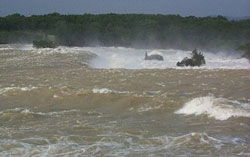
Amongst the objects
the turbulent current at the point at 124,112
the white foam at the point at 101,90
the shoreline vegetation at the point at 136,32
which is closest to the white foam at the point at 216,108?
the turbulent current at the point at 124,112

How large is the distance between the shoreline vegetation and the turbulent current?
25.5m

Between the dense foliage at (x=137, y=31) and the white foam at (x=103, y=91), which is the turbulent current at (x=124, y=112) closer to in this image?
the white foam at (x=103, y=91)

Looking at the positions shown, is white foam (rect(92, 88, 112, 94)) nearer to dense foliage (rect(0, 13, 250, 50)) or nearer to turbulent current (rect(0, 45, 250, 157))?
turbulent current (rect(0, 45, 250, 157))

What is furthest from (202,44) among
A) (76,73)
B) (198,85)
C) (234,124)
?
(234,124)

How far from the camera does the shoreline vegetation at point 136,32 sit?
47.9m

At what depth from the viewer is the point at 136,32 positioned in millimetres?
52344

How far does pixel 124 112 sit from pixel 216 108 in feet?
8.67

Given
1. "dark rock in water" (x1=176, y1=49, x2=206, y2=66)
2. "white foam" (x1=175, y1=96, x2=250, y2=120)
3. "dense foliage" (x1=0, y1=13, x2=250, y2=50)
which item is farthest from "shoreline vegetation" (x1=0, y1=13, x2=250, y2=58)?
"white foam" (x1=175, y1=96, x2=250, y2=120)

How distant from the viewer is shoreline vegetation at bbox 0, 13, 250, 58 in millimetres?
47938

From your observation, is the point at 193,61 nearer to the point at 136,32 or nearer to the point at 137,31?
the point at 136,32

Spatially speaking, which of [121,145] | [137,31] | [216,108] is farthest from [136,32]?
[121,145]

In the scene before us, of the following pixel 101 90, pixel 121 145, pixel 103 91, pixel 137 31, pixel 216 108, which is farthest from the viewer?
pixel 137 31

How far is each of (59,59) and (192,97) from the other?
50.6ft

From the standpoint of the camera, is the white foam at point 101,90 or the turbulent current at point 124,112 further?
the white foam at point 101,90
